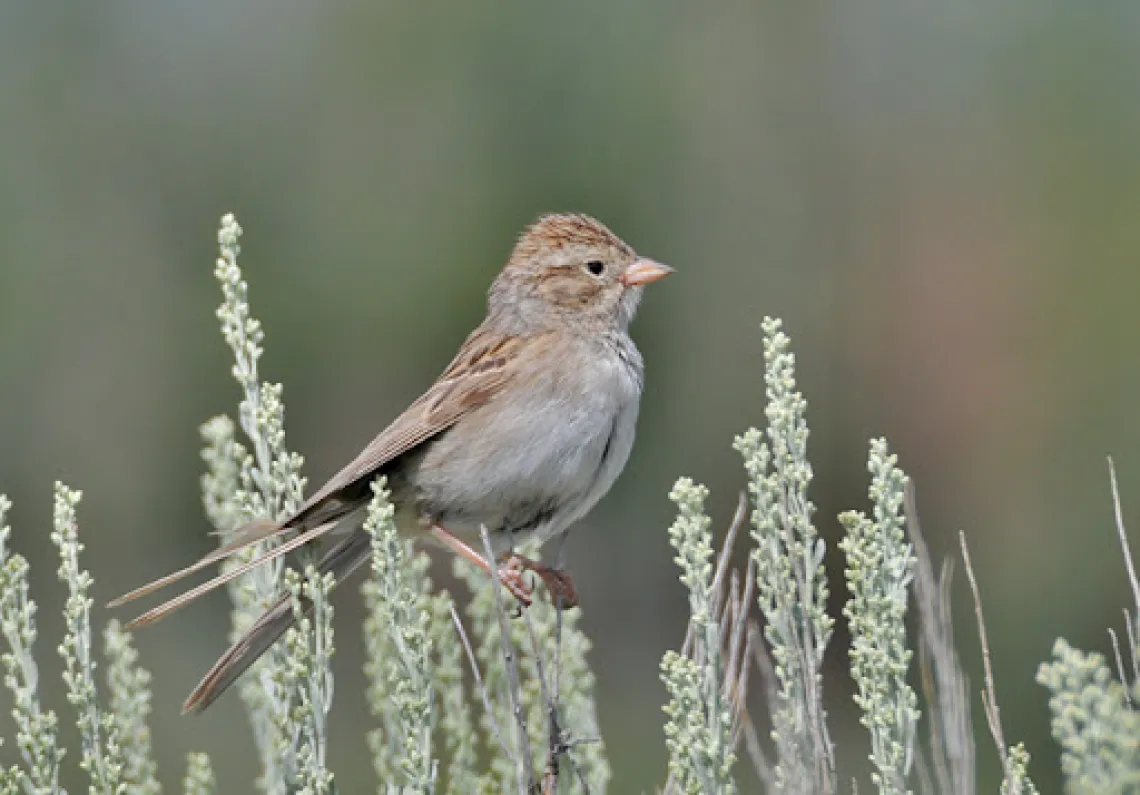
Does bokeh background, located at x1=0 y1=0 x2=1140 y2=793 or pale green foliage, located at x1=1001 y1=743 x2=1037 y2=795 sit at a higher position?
bokeh background, located at x1=0 y1=0 x2=1140 y2=793

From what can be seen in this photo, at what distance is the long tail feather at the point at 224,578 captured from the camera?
392cm

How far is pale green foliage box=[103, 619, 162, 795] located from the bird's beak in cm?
187

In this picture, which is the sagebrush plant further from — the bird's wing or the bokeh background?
the bokeh background

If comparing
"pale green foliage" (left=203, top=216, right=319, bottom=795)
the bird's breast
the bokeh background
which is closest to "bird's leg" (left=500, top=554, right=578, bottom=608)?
the bird's breast

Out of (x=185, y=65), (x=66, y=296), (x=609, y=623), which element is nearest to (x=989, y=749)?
(x=609, y=623)

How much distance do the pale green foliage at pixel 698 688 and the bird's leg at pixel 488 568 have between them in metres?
0.85

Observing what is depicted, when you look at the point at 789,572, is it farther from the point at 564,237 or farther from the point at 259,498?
the point at 564,237

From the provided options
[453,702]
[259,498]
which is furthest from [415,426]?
[453,702]

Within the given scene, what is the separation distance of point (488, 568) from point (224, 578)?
61 centimetres

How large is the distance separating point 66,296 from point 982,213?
22.9ft

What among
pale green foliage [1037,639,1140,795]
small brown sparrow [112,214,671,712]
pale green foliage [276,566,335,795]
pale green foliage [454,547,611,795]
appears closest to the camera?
pale green foliage [1037,639,1140,795]

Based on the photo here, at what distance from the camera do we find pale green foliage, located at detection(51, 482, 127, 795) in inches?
151

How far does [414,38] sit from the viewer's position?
15008mm

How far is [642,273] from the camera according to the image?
17.7 ft
